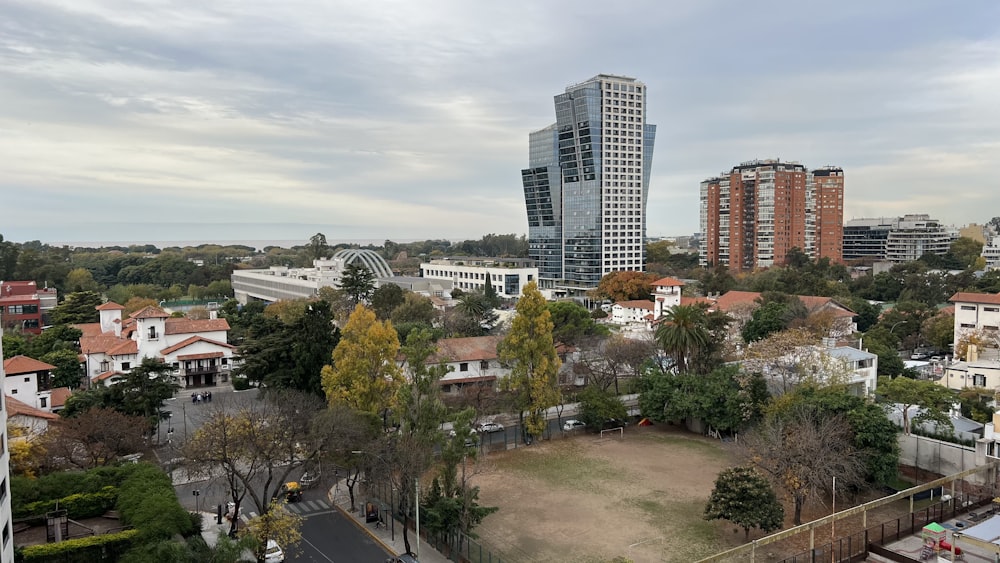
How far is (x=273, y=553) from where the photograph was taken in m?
21.4

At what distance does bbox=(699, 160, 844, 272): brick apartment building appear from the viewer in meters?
114

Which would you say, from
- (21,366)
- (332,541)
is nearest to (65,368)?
(21,366)

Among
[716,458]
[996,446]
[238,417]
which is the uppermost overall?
[238,417]

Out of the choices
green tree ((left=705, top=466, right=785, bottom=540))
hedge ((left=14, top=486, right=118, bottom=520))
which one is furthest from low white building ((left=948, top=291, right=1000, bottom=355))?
hedge ((left=14, top=486, right=118, bottom=520))

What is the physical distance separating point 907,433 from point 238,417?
29011 millimetres

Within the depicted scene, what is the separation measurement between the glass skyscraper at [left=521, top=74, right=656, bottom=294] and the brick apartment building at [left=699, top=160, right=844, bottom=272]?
20.9 metres

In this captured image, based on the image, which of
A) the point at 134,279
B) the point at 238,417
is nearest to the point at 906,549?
the point at 238,417

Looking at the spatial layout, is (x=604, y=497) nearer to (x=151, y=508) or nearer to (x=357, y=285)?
(x=151, y=508)

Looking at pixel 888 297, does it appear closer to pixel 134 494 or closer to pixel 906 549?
pixel 906 549

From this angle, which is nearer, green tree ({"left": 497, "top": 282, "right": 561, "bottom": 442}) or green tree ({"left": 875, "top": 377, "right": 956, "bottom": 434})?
green tree ({"left": 875, "top": 377, "right": 956, "bottom": 434})

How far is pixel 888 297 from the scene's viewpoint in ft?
282

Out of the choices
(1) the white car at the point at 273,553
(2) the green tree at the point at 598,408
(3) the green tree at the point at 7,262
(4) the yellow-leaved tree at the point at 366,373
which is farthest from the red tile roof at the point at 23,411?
(3) the green tree at the point at 7,262

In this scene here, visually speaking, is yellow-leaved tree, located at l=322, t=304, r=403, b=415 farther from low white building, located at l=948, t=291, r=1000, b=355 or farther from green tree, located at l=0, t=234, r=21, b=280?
green tree, located at l=0, t=234, r=21, b=280

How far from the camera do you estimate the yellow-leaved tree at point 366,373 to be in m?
28.9
